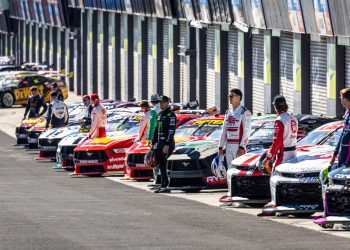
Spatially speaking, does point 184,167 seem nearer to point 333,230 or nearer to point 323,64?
point 333,230

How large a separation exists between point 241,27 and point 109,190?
16222 millimetres

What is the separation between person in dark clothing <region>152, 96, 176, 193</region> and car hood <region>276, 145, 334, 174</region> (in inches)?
183

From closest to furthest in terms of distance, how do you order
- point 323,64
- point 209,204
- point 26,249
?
point 26,249 < point 209,204 < point 323,64

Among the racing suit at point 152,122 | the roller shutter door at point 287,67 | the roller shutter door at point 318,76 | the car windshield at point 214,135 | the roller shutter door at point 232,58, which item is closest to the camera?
the car windshield at point 214,135

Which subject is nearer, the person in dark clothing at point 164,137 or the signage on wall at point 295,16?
the person in dark clothing at point 164,137

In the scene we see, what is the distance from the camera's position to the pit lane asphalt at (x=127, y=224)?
519 inches

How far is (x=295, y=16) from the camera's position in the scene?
32.2m

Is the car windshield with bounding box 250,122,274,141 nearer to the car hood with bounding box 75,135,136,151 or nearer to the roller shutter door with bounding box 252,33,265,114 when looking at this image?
the car hood with bounding box 75,135,136,151

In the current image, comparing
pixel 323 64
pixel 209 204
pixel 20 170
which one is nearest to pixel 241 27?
pixel 323 64

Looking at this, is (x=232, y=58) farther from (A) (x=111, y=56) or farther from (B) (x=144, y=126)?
(A) (x=111, y=56)

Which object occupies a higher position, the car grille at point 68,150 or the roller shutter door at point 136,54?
the roller shutter door at point 136,54

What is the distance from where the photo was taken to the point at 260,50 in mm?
38750

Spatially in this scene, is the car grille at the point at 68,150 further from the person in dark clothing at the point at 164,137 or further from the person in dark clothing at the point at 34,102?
the person in dark clothing at the point at 34,102

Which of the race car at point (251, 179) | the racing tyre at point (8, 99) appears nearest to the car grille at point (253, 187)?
the race car at point (251, 179)
